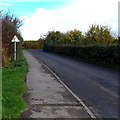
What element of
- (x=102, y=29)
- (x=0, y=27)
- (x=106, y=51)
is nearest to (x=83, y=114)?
(x=0, y=27)

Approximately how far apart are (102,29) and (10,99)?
957 inches

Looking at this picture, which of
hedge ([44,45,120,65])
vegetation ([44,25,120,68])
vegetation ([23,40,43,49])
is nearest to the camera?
hedge ([44,45,120,65])

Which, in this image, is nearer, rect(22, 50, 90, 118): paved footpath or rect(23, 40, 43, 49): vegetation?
rect(22, 50, 90, 118): paved footpath

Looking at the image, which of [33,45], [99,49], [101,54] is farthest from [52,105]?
[33,45]

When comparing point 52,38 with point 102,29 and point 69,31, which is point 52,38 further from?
point 102,29

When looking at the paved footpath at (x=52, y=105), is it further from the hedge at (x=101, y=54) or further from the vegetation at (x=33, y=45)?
the vegetation at (x=33, y=45)

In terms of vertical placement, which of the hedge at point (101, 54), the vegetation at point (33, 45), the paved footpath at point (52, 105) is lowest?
the paved footpath at point (52, 105)

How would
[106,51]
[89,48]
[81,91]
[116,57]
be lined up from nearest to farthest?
[81,91] → [116,57] → [106,51] → [89,48]

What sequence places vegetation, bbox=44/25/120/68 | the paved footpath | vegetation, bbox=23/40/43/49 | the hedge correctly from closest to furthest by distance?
1. the paved footpath
2. the hedge
3. vegetation, bbox=44/25/120/68
4. vegetation, bbox=23/40/43/49

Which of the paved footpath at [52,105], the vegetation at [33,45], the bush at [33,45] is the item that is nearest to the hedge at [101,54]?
the paved footpath at [52,105]

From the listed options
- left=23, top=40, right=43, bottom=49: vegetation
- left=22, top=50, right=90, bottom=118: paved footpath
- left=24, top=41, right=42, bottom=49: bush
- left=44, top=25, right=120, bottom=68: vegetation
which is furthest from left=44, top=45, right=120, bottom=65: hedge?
left=24, top=41, right=42, bottom=49: bush

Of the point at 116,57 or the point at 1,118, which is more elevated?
the point at 116,57

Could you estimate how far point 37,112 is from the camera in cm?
419

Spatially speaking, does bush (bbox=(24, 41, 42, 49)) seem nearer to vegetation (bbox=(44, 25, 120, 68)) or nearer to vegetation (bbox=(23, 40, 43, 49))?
vegetation (bbox=(23, 40, 43, 49))
